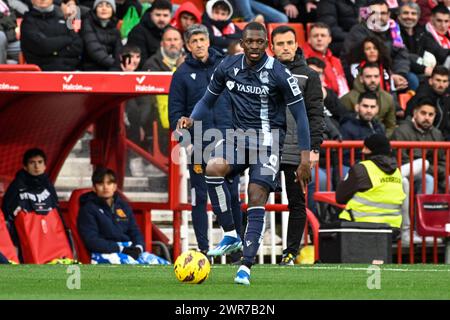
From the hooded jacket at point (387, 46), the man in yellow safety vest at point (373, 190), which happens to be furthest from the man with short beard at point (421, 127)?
the man in yellow safety vest at point (373, 190)

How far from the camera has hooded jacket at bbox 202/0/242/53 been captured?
20.0 m

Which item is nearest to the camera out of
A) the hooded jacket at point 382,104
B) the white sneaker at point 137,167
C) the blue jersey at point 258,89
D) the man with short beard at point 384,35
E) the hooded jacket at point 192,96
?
the blue jersey at point 258,89


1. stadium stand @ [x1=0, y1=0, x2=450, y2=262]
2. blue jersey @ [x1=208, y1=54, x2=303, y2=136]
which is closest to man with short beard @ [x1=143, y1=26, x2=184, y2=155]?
stadium stand @ [x1=0, y1=0, x2=450, y2=262]

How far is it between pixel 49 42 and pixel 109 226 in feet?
8.74

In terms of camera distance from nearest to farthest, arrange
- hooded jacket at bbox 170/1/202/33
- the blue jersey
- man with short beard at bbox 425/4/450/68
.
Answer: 1. the blue jersey
2. hooded jacket at bbox 170/1/202/33
3. man with short beard at bbox 425/4/450/68

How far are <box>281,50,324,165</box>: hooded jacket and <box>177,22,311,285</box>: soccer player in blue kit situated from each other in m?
1.65

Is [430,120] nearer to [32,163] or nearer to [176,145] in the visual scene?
[176,145]

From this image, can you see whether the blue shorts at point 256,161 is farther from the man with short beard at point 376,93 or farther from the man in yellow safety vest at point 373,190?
the man with short beard at point 376,93

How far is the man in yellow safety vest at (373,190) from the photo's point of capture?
644 inches

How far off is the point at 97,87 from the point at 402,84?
6322 millimetres

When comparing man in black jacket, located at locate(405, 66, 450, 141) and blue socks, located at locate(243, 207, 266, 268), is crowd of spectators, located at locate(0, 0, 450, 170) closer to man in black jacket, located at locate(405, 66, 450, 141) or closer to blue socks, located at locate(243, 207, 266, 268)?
man in black jacket, located at locate(405, 66, 450, 141)

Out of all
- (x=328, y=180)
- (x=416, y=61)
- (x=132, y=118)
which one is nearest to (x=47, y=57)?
(x=132, y=118)

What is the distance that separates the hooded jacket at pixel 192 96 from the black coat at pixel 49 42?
328 centimetres

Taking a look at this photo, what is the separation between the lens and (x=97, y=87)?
1638 centimetres
